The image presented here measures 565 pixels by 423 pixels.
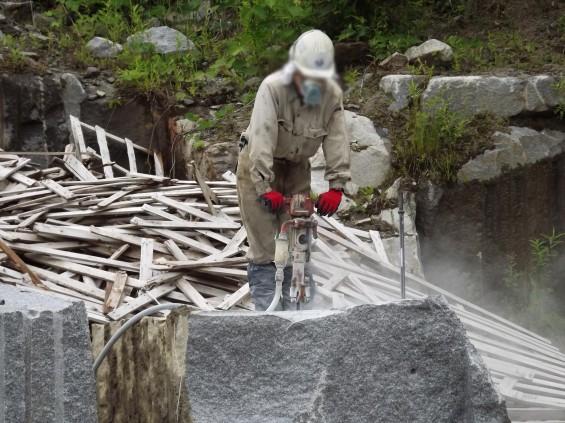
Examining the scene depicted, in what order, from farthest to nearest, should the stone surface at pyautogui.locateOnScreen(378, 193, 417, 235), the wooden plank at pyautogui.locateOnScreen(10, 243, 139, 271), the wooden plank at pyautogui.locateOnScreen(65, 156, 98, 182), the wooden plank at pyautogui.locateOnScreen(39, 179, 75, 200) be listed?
1. the wooden plank at pyautogui.locateOnScreen(65, 156, 98, 182)
2. the stone surface at pyautogui.locateOnScreen(378, 193, 417, 235)
3. the wooden plank at pyautogui.locateOnScreen(39, 179, 75, 200)
4. the wooden plank at pyautogui.locateOnScreen(10, 243, 139, 271)

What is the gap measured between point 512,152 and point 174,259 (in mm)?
4015

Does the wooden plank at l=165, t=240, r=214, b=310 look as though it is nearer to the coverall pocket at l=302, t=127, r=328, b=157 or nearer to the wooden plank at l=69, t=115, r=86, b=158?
the coverall pocket at l=302, t=127, r=328, b=157

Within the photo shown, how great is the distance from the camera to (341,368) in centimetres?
417

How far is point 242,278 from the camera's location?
766cm

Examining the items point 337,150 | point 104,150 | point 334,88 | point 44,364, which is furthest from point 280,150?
point 104,150

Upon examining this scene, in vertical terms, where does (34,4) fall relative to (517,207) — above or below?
above

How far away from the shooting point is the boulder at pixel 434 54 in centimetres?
1098

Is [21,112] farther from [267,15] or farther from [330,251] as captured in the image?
[330,251]

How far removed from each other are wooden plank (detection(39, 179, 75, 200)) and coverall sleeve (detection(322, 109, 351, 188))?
10.5 feet

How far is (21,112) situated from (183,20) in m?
2.73

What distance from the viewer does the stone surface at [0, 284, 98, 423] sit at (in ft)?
13.1

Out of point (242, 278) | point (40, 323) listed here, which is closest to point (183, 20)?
point (242, 278)

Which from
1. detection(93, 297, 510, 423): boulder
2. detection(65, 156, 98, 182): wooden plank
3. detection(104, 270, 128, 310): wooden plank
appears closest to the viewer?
detection(93, 297, 510, 423): boulder

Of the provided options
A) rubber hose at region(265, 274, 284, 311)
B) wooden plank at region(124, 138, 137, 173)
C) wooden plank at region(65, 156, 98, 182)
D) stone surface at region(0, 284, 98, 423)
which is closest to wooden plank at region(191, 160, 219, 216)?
wooden plank at region(65, 156, 98, 182)
